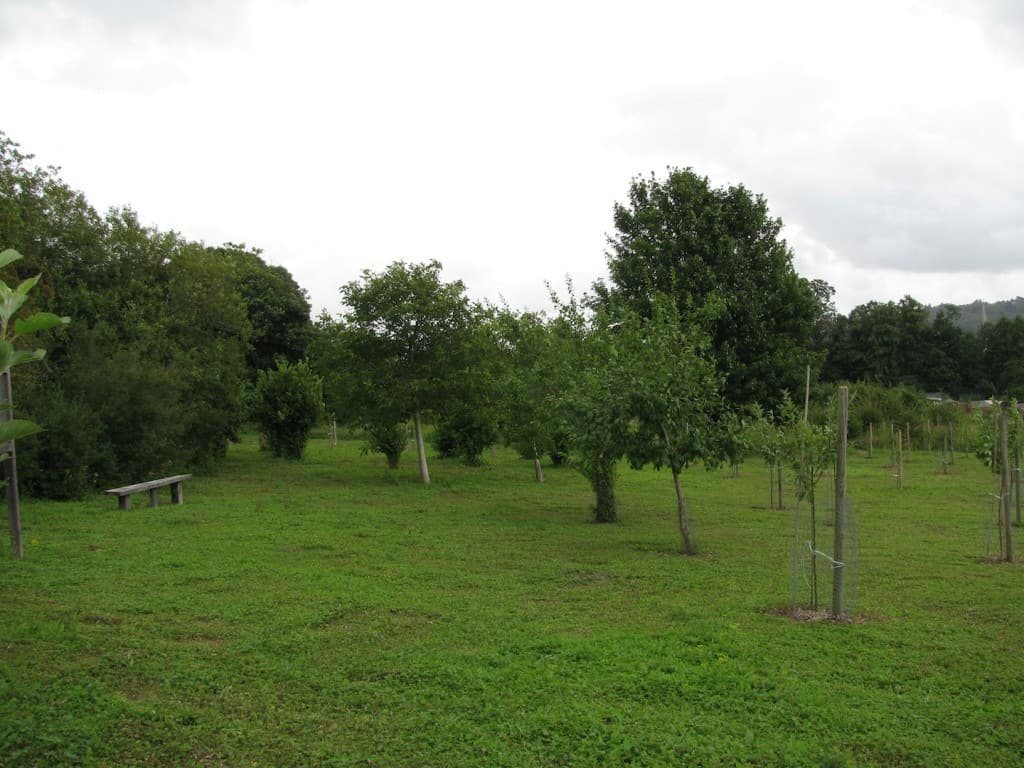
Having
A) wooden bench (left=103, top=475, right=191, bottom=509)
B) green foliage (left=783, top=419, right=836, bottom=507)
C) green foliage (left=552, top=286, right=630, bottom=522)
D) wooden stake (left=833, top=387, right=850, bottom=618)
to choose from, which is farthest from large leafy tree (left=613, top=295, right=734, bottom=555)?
wooden bench (left=103, top=475, right=191, bottom=509)

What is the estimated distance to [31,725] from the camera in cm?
421

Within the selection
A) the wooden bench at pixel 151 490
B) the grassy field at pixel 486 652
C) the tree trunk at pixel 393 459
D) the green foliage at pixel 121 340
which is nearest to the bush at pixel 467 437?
the tree trunk at pixel 393 459

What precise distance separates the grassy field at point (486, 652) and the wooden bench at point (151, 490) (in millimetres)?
1452

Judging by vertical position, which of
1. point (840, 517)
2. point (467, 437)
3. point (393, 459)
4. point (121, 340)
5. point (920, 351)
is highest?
point (920, 351)

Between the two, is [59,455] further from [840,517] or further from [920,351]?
[920,351]

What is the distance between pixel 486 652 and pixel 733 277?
86.8 feet

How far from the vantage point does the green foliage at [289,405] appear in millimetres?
25531

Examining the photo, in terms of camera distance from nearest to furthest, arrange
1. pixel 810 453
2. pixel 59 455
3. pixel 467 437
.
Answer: pixel 810 453 < pixel 59 455 < pixel 467 437

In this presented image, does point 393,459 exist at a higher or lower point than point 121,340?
lower

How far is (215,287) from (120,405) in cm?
638

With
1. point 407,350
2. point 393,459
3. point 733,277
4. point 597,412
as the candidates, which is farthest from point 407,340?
point 733,277

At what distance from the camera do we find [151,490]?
1435cm

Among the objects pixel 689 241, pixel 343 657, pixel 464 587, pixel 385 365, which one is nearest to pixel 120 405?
pixel 385 365

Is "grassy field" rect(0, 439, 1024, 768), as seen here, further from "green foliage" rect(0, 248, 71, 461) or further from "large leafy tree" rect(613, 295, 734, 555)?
"green foliage" rect(0, 248, 71, 461)
